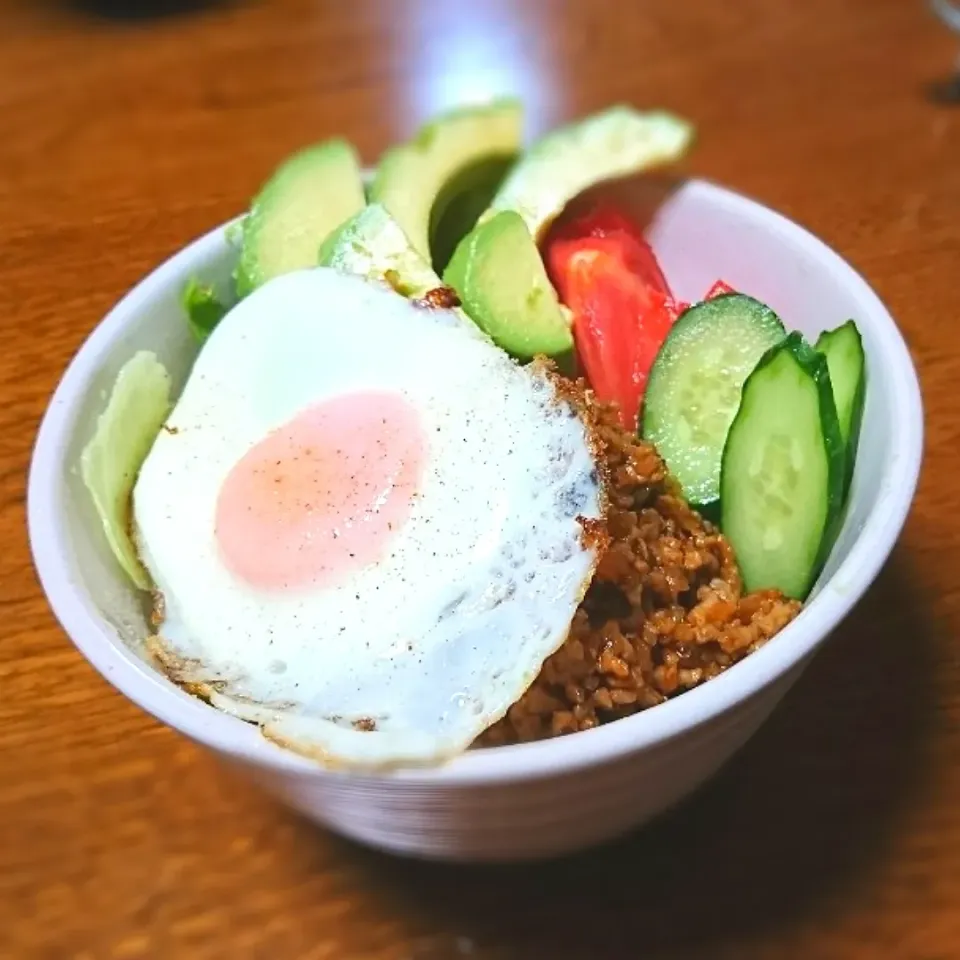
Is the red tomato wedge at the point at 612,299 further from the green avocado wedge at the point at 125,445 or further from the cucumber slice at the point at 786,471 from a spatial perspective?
the green avocado wedge at the point at 125,445

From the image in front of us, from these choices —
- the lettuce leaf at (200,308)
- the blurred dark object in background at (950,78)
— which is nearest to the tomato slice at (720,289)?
the lettuce leaf at (200,308)

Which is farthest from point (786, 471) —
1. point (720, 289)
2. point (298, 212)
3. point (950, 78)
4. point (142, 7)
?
point (142, 7)

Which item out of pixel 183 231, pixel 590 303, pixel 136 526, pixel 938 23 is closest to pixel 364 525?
pixel 136 526

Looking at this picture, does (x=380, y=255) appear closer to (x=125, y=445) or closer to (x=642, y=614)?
(x=125, y=445)

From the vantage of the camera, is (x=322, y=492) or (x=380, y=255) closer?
(x=322, y=492)

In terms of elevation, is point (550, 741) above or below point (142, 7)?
below

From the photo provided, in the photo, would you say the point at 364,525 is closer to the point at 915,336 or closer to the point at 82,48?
the point at 915,336
